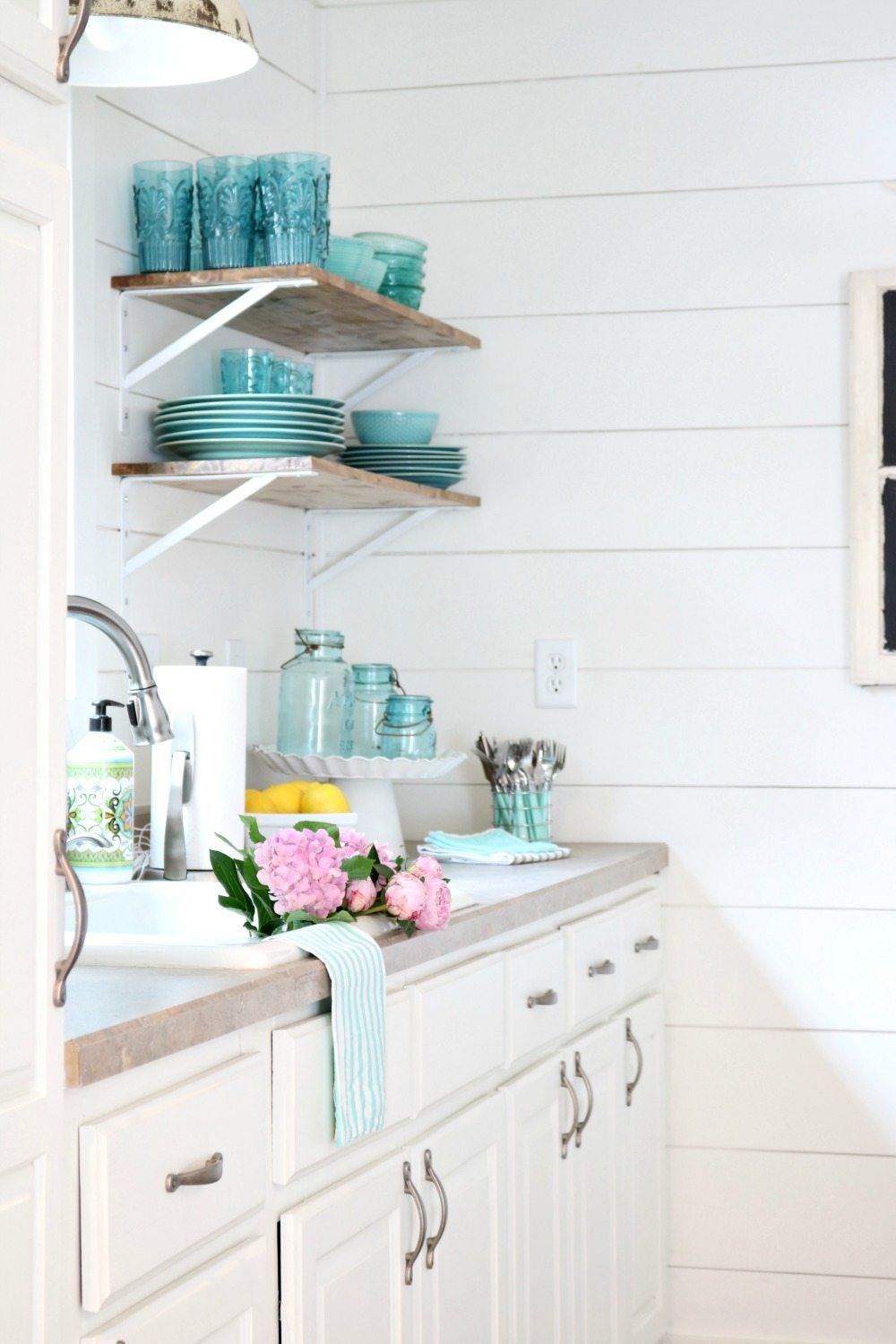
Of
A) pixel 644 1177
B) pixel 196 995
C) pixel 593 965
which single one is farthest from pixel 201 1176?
pixel 644 1177

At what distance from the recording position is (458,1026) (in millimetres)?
1918

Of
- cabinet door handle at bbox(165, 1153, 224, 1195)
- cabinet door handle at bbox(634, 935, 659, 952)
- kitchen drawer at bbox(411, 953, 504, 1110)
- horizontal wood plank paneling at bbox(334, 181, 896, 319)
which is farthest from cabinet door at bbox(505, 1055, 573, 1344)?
horizontal wood plank paneling at bbox(334, 181, 896, 319)

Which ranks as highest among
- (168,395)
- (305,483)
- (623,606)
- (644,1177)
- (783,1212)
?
(168,395)

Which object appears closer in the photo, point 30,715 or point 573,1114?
point 30,715

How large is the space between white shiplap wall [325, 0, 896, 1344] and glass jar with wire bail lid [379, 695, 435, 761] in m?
0.39

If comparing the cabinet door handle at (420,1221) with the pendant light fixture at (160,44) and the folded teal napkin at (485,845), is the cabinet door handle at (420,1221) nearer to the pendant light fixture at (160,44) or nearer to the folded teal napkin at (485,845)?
the folded teal napkin at (485,845)

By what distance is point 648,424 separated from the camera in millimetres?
2979

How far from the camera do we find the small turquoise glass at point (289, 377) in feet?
8.18

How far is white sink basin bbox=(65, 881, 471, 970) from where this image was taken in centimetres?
153

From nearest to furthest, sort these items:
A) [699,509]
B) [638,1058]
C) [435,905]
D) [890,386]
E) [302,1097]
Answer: [302,1097], [435,905], [638,1058], [890,386], [699,509]

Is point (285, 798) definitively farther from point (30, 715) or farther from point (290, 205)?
point (30, 715)

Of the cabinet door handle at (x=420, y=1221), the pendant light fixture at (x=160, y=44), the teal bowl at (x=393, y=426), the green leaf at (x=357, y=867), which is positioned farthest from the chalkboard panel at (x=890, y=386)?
the cabinet door handle at (x=420, y=1221)

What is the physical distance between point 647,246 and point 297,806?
48.3 inches

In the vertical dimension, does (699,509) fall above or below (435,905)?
above
